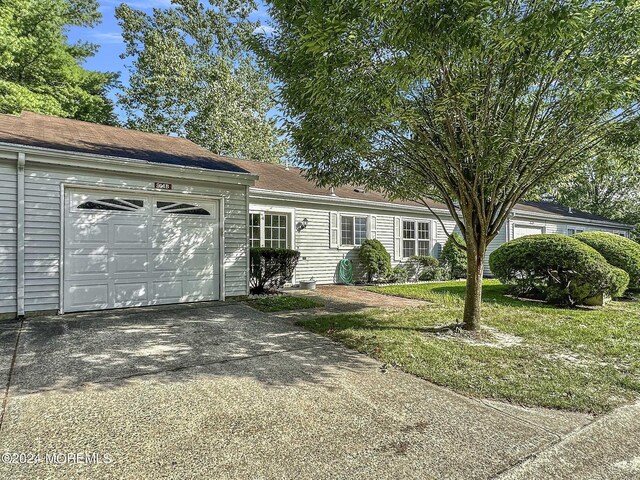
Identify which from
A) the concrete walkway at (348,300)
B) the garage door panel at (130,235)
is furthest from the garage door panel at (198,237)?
the concrete walkway at (348,300)

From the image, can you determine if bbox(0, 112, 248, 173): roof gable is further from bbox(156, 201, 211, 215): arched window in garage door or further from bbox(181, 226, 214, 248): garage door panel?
bbox(181, 226, 214, 248): garage door panel

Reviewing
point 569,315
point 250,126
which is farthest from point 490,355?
point 250,126

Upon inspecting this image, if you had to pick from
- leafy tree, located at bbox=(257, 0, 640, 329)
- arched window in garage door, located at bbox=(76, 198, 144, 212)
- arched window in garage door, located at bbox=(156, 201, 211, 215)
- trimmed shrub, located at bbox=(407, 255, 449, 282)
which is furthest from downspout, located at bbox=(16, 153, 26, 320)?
trimmed shrub, located at bbox=(407, 255, 449, 282)

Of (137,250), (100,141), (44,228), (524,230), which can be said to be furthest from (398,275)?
(44,228)

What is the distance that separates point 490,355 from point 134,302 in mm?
6098

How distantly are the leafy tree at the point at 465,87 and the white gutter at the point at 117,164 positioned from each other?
2278mm

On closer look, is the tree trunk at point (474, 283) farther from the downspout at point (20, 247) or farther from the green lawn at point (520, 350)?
the downspout at point (20, 247)

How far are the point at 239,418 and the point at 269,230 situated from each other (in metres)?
8.08

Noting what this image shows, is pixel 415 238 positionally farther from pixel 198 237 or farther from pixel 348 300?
pixel 198 237

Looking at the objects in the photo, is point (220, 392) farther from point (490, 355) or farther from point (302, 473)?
point (490, 355)

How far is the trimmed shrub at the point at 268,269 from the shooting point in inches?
351

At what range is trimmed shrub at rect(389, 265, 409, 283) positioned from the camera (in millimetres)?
12602

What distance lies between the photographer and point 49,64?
16.8 m

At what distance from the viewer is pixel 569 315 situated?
715 centimetres
